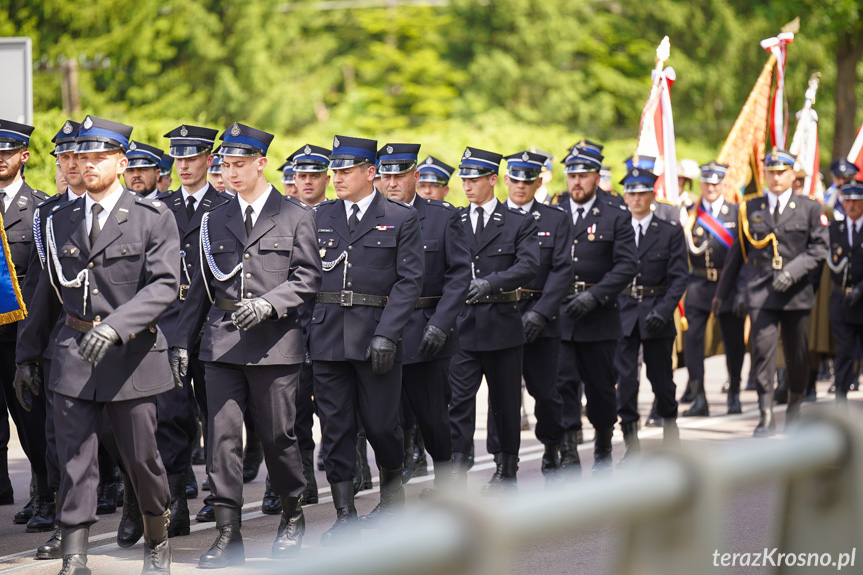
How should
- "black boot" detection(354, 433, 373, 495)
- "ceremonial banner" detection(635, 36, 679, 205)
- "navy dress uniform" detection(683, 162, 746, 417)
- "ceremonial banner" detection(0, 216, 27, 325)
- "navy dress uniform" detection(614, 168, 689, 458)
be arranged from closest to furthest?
"ceremonial banner" detection(0, 216, 27, 325), "black boot" detection(354, 433, 373, 495), "navy dress uniform" detection(614, 168, 689, 458), "navy dress uniform" detection(683, 162, 746, 417), "ceremonial banner" detection(635, 36, 679, 205)

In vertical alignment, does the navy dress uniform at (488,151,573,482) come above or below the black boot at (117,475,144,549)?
above

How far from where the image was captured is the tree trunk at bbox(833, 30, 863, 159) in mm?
26828

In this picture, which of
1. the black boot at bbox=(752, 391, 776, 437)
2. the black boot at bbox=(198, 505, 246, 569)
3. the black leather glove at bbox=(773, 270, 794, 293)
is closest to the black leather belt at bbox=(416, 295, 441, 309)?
the black boot at bbox=(198, 505, 246, 569)

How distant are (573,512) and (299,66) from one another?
32964 mm

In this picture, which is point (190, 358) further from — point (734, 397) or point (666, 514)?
point (734, 397)

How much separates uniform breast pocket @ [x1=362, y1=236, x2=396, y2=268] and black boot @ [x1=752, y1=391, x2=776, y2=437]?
4.51 meters

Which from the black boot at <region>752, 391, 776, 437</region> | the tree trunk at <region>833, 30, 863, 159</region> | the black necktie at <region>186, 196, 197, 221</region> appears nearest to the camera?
the black necktie at <region>186, 196, 197, 221</region>

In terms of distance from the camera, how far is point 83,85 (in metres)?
28.2

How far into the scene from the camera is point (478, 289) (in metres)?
7.79

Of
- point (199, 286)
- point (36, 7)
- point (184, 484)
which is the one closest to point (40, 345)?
point (199, 286)

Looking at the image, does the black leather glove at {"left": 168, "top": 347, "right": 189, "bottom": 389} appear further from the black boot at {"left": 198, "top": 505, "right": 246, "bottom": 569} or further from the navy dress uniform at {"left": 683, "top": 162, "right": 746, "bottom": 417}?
the navy dress uniform at {"left": 683, "top": 162, "right": 746, "bottom": 417}

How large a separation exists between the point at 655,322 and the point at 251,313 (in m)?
4.29

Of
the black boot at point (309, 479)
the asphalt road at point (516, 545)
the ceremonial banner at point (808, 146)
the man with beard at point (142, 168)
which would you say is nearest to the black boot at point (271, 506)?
the asphalt road at point (516, 545)

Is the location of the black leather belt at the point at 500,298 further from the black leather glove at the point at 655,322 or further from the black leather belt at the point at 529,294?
the black leather glove at the point at 655,322
